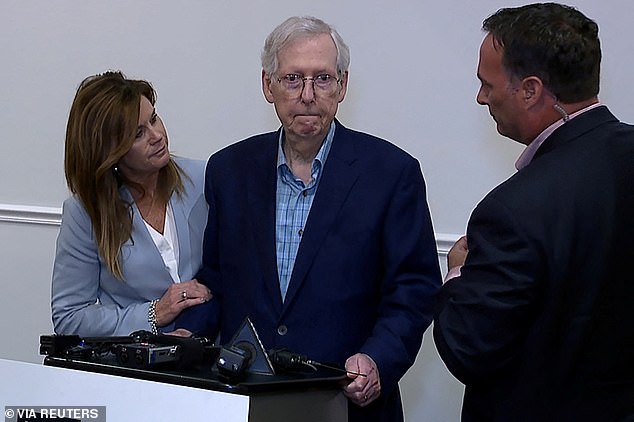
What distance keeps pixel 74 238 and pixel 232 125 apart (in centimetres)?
114

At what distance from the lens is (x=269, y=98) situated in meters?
2.34

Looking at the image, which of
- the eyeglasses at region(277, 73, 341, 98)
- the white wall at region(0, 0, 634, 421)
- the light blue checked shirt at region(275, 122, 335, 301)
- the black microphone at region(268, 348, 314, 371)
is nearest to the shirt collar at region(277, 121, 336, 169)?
the light blue checked shirt at region(275, 122, 335, 301)

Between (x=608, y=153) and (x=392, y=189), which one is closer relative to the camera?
(x=608, y=153)

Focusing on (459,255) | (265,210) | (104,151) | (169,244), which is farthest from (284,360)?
(104,151)

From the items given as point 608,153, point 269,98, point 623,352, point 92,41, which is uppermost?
point 92,41

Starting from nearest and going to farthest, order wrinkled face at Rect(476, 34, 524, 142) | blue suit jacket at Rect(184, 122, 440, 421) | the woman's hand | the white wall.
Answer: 1. wrinkled face at Rect(476, 34, 524, 142)
2. blue suit jacket at Rect(184, 122, 440, 421)
3. the woman's hand
4. the white wall

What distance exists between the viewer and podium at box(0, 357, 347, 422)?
1.65 metres

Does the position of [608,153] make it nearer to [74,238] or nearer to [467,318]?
[467,318]

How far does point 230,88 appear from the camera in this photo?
3.55m

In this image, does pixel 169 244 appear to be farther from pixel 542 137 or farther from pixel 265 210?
pixel 542 137

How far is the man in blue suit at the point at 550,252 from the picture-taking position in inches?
70.0

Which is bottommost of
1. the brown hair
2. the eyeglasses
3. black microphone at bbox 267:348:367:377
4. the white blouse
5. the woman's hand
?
black microphone at bbox 267:348:367:377

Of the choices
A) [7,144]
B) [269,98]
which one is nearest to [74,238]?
[269,98]

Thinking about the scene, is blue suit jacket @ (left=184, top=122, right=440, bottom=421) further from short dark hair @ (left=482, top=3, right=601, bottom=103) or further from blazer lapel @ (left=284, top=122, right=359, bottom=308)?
short dark hair @ (left=482, top=3, right=601, bottom=103)
